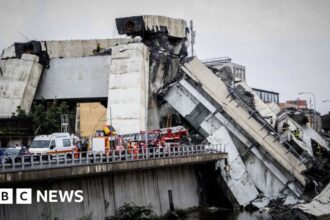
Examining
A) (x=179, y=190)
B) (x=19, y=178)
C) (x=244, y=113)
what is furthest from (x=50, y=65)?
(x=19, y=178)

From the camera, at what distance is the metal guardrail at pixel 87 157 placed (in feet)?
87.0

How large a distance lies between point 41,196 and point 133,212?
700 centimetres

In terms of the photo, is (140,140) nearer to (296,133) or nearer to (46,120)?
(46,120)

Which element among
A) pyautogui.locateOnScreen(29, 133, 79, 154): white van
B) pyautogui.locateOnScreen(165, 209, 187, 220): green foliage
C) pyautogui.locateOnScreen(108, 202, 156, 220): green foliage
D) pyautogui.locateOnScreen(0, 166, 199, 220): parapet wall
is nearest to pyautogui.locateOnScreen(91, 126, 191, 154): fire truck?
pyautogui.locateOnScreen(0, 166, 199, 220): parapet wall

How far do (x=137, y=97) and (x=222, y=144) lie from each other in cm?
992

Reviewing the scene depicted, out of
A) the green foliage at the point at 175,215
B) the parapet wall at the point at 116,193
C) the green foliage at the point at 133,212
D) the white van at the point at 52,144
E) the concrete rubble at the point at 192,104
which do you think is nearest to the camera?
the parapet wall at the point at 116,193

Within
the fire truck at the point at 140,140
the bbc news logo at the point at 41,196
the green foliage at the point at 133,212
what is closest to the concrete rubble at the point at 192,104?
the fire truck at the point at 140,140

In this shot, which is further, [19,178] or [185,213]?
[185,213]

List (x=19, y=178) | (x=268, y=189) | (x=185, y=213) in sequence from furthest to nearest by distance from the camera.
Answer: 1. (x=268, y=189)
2. (x=185, y=213)
3. (x=19, y=178)

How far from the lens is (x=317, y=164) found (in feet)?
165

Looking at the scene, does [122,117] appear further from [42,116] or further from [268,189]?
[268,189]

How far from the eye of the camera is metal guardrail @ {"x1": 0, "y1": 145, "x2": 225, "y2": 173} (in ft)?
87.0

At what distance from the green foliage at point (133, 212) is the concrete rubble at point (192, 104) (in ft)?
37.4

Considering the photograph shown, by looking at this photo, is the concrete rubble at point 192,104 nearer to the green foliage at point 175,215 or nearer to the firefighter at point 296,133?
the firefighter at point 296,133
